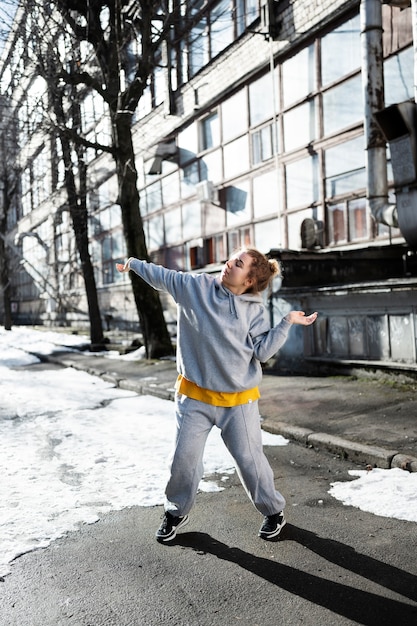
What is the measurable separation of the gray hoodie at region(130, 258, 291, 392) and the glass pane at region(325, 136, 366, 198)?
1006 centimetres

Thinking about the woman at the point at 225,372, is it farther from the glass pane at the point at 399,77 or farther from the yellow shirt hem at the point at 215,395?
the glass pane at the point at 399,77

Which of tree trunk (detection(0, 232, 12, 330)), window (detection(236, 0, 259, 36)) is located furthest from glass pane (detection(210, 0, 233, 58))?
tree trunk (detection(0, 232, 12, 330))

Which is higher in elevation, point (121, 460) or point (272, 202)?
point (272, 202)

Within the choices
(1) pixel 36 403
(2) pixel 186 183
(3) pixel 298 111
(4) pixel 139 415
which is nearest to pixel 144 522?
(4) pixel 139 415

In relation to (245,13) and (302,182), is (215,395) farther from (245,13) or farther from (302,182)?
(245,13)

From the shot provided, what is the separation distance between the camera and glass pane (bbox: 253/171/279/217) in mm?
15695

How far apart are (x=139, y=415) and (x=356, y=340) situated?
3.82 m

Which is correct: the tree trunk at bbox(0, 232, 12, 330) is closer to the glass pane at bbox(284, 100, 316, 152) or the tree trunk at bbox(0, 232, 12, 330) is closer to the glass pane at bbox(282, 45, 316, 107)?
the glass pane at bbox(284, 100, 316, 152)

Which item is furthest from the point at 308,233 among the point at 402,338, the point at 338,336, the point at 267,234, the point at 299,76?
the point at 402,338

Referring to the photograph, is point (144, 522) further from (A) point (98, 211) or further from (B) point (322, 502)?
(A) point (98, 211)

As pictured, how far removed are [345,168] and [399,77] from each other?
2.21 m

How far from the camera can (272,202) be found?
623 inches

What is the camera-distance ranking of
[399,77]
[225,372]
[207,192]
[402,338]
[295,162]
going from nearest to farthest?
[225,372] → [402,338] → [399,77] → [295,162] → [207,192]

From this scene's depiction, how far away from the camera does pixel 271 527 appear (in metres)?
3.62
